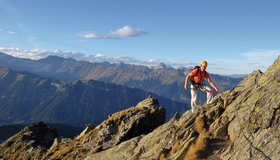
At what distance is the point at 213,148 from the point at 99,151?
59.3ft

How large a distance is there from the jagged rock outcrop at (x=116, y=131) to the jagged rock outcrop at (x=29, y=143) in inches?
291

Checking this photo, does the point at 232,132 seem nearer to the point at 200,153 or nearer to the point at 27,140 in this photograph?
the point at 200,153

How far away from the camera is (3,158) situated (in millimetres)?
69375

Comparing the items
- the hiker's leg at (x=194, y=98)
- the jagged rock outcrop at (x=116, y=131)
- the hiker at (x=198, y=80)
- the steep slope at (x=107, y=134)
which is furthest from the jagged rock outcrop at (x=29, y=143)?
the hiker at (x=198, y=80)

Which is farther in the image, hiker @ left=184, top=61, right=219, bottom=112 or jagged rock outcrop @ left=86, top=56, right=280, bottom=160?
hiker @ left=184, top=61, right=219, bottom=112

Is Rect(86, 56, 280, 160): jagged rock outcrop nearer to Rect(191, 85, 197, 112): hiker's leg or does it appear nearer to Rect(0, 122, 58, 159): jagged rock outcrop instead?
Rect(191, 85, 197, 112): hiker's leg

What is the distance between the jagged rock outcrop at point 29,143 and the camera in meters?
63.7

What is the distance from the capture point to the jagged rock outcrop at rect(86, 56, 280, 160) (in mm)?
24484

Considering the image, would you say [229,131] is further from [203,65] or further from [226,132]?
[203,65]

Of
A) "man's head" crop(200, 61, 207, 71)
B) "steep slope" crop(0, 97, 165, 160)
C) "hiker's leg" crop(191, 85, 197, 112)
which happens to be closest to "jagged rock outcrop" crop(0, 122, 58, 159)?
"steep slope" crop(0, 97, 165, 160)

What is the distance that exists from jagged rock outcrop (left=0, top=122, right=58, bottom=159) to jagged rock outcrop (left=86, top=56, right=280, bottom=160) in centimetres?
3090

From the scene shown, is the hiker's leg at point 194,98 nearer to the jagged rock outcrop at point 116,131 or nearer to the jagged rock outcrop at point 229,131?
the jagged rock outcrop at point 229,131

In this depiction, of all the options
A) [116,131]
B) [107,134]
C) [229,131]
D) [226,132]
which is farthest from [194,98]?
[116,131]

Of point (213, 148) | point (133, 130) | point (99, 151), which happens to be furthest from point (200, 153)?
point (133, 130)
